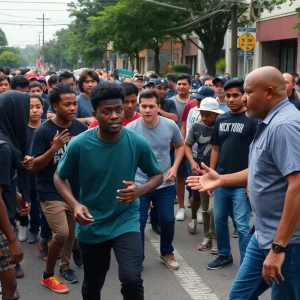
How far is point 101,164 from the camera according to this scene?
4.36 meters

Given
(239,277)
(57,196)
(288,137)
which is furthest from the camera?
(57,196)

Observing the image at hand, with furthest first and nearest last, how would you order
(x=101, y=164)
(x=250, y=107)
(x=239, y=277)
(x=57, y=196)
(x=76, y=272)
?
(x=76, y=272)
(x=57, y=196)
(x=101, y=164)
(x=239, y=277)
(x=250, y=107)

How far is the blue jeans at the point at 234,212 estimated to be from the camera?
234 inches

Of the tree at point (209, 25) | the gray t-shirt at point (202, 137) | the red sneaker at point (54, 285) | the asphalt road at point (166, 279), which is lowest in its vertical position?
the asphalt road at point (166, 279)

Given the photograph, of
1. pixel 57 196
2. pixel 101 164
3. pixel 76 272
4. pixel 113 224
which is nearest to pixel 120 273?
pixel 113 224

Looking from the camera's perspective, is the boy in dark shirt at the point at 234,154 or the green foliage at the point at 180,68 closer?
the boy in dark shirt at the point at 234,154

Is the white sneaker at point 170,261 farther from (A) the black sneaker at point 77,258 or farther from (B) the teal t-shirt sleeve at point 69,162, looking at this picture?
(B) the teal t-shirt sleeve at point 69,162

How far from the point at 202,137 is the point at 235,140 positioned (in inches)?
49.0

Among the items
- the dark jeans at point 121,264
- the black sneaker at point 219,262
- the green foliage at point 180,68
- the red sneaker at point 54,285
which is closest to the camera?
the dark jeans at point 121,264

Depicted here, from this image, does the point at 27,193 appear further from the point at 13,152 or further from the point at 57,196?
the point at 13,152

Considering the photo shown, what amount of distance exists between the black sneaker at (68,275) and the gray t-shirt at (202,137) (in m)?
2.26

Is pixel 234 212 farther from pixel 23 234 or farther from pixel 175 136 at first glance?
pixel 23 234

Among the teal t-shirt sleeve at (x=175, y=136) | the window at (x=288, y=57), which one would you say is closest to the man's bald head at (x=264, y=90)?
the teal t-shirt sleeve at (x=175, y=136)

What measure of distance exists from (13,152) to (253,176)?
186 centimetres
